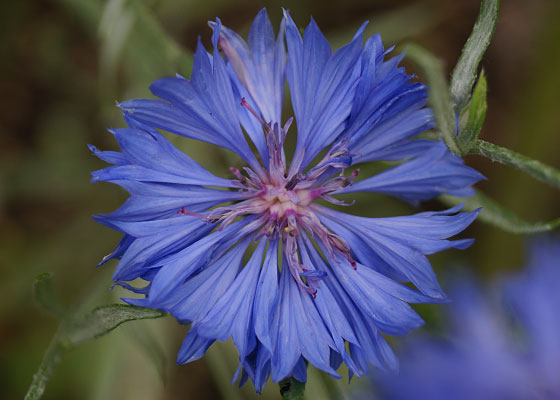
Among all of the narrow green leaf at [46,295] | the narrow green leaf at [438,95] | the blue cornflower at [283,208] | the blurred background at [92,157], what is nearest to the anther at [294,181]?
the blue cornflower at [283,208]

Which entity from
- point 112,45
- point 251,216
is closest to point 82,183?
point 112,45

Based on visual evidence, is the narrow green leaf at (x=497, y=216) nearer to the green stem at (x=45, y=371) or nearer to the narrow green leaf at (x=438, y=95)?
the narrow green leaf at (x=438, y=95)

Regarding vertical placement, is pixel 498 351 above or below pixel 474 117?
below

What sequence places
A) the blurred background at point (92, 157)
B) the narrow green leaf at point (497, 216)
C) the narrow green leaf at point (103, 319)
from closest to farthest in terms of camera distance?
1. the narrow green leaf at point (103, 319)
2. the narrow green leaf at point (497, 216)
3. the blurred background at point (92, 157)

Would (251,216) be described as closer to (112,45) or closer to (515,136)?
(112,45)

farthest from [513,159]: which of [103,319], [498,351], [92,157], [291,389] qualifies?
[92,157]

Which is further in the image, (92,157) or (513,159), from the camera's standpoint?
(92,157)

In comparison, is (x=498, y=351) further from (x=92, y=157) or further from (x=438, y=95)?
(x=92, y=157)
